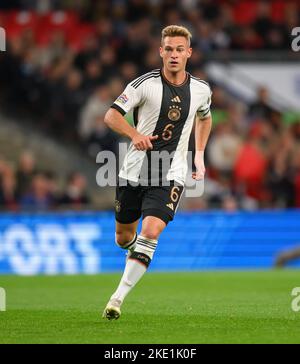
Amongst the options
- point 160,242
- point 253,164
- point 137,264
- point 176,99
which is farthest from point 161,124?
point 253,164

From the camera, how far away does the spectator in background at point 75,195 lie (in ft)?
64.4

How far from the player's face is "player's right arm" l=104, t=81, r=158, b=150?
39 centimetres

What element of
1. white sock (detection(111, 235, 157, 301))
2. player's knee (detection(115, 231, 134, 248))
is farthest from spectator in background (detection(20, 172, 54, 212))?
white sock (detection(111, 235, 157, 301))

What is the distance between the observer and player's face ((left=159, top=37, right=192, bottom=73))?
10.2m

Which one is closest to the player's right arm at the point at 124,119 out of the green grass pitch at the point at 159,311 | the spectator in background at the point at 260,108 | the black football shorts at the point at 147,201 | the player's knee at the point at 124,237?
the black football shorts at the point at 147,201

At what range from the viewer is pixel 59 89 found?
2130 centimetres

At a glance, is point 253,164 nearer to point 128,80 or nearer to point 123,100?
point 128,80

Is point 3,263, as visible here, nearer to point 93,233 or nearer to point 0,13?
point 93,233

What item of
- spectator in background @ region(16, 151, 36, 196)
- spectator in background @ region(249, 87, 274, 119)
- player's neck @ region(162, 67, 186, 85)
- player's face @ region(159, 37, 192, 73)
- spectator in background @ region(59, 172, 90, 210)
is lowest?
player's neck @ region(162, 67, 186, 85)

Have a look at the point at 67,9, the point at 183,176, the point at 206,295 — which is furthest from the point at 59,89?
the point at 183,176

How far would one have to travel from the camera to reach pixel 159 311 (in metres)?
10.7

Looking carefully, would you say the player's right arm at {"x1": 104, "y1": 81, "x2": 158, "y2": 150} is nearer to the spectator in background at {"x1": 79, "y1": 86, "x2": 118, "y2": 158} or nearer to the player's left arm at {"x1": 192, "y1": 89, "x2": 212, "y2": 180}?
the player's left arm at {"x1": 192, "y1": 89, "x2": 212, "y2": 180}

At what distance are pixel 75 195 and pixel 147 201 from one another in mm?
9524

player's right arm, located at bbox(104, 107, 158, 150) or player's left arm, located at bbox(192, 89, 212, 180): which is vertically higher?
player's left arm, located at bbox(192, 89, 212, 180)
